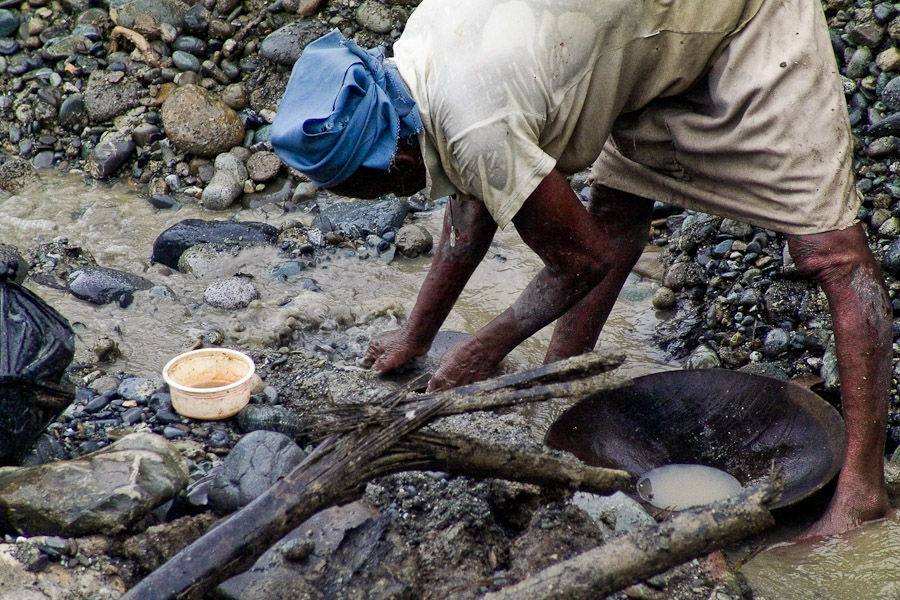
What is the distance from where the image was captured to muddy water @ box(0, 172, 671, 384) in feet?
12.6

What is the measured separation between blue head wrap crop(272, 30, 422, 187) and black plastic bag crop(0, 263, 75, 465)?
0.88 m

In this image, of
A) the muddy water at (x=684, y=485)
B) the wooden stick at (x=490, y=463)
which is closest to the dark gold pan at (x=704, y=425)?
the muddy water at (x=684, y=485)

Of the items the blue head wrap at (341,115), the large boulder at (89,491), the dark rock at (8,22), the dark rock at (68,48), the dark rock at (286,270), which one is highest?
the blue head wrap at (341,115)

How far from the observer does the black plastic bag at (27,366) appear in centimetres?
229

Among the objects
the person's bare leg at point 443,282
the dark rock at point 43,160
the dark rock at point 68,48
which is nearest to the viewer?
the person's bare leg at point 443,282

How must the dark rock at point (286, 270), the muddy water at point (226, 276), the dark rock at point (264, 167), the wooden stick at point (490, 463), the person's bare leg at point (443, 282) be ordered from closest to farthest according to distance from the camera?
the wooden stick at point (490, 463)
the person's bare leg at point (443, 282)
the muddy water at point (226, 276)
the dark rock at point (286, 270)
the dark rock at point (264, 167)

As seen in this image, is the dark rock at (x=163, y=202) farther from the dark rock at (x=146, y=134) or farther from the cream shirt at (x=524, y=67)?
the cream shirt at (x=524, y=67)

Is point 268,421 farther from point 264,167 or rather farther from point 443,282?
point 264,167

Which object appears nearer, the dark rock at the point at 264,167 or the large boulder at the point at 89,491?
the large boulder at the point at 89,491

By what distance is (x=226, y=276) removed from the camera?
451cm

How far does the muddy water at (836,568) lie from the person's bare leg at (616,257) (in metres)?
1.12

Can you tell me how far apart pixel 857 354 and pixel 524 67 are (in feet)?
4.29

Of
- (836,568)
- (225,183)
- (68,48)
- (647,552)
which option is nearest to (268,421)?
(647,552)

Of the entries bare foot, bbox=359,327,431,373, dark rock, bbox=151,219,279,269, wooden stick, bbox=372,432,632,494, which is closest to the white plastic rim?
bare foot, bbox=359,327,431,373
